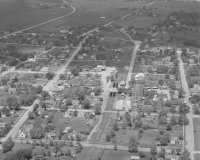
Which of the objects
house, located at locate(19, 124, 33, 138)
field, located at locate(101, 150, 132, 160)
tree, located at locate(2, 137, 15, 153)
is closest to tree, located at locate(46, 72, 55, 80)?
house, located at locate(19, 124, 33, 138)

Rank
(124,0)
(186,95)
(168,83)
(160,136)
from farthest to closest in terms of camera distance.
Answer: (124,0) < (168,83) < (186,95) < (160,136)

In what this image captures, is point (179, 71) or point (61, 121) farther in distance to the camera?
point (179, 71)

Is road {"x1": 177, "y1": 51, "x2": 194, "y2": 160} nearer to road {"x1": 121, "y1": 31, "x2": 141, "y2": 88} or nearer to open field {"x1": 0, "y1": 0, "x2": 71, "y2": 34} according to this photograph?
road {"x1": 121, "y1": 31, "x2": 141, "y2": 88}

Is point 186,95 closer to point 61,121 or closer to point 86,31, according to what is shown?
point 61,121

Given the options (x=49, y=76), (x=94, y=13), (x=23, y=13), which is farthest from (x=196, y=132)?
(x=23, y=13)

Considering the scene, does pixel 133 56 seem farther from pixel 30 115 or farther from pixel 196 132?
pixel 196 132

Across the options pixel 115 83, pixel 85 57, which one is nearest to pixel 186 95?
pixel 115 83

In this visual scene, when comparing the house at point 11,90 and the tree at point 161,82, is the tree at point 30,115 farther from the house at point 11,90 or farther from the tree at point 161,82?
the tree at point 161,82
